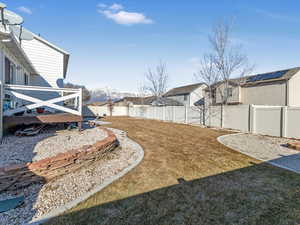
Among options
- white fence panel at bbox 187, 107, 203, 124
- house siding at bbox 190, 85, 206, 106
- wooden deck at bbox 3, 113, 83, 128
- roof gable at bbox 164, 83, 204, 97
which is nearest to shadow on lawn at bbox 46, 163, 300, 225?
wooden deck at bbox 3, 113, 83, 128

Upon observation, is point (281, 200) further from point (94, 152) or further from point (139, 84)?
point (139, 84)

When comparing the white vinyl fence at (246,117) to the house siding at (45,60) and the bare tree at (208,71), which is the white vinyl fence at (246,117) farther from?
the house siding at (45,60)

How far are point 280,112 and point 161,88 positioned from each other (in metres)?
19.6

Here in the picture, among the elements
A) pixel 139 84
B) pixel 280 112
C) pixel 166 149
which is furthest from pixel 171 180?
pixel 139 84

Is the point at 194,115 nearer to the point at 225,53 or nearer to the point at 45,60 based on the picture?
the point at 225,53

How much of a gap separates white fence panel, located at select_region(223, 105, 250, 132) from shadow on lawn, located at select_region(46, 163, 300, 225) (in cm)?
778

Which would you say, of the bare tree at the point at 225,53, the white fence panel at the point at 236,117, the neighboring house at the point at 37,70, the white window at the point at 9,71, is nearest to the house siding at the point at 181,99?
the bare tree at the point at 225,53

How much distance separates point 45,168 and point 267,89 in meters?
21.2

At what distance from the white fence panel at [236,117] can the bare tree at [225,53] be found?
11.3 feet

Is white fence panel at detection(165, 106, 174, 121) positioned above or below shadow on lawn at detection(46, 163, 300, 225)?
above

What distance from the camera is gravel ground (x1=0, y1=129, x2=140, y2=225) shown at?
2.45 metres

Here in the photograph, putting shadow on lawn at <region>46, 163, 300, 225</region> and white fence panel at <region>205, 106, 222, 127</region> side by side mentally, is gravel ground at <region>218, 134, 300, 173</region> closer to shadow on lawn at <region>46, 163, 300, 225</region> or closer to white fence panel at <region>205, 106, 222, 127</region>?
shadow on lawn at <region>46, 163, 300, 225</region>

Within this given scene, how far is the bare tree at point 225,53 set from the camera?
15.1 metres

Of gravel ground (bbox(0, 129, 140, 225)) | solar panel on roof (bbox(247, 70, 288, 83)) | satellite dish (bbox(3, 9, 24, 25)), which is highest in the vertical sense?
solar panel on roof (bbox(247, 70, 288, 83))
